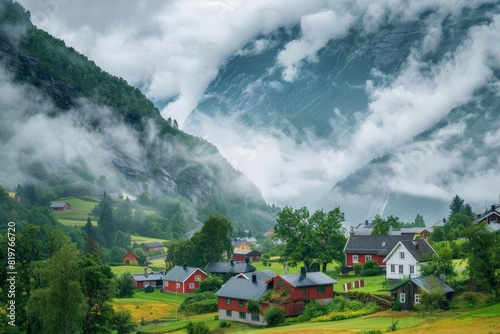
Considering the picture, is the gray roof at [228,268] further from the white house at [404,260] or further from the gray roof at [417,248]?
the gray roof at [417,248]

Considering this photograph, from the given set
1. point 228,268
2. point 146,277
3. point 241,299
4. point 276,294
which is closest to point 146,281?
point 146,277

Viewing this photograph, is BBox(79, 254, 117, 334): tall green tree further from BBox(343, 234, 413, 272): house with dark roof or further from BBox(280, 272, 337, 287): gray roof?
BBox(343, 234, 413, 272): house with dark roof

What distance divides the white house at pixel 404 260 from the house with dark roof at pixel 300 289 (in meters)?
11.6

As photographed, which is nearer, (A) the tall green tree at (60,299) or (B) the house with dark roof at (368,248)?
(A) the tall green tree at (60,299)

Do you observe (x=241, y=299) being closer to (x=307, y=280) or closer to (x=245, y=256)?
(x=307, y=280)

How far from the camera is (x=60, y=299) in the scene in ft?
161

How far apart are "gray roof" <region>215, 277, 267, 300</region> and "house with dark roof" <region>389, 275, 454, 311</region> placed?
1531cm

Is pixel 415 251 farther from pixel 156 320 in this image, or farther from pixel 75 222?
pixel 75 222

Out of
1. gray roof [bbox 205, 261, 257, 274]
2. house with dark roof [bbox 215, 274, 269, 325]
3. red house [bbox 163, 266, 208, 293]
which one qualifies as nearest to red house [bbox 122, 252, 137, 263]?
gray roof [bbox 205, 261, 257, 274]

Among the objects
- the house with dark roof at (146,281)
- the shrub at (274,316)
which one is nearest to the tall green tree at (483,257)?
the shrub at (274,316)

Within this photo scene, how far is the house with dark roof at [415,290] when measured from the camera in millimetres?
54950

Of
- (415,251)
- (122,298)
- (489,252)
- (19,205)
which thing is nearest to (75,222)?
(19,205)

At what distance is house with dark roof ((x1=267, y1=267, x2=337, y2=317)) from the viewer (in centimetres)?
6331

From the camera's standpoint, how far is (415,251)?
74438 millimetres
